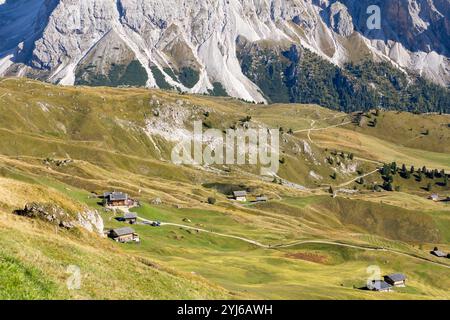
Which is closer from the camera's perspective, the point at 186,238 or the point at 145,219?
the point at 186,238

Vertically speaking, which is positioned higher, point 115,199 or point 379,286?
point 115,199

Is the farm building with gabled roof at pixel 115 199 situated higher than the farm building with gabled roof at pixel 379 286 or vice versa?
the farm building with gabled roof at pixel 115 199

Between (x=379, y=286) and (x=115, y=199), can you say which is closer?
(x=379, y=286)

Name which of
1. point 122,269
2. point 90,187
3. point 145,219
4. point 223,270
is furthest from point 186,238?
point 122,269

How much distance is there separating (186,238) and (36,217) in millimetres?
92502

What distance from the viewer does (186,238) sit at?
15525 cm

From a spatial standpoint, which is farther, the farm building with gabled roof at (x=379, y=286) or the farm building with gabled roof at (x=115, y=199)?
the farm building with gabled roof at (x=115, y=199)

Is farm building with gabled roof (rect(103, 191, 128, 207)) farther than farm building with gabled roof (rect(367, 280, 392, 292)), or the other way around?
farm building with gabled roof (rect(103, 191, 128, 207))

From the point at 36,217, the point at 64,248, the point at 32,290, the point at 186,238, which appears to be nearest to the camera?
the point at 32,290

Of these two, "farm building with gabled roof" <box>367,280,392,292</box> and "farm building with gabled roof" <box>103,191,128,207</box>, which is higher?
"farm building with gabled roof" <box>103,191,128,207</box>

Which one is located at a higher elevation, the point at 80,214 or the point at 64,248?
the point at 64,248
